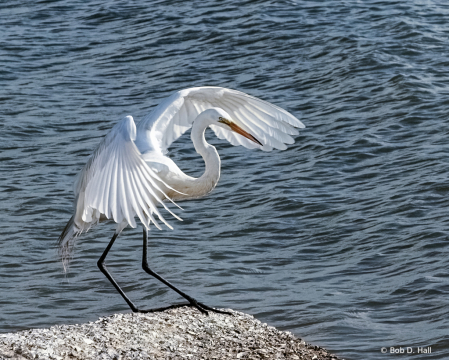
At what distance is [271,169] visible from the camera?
755 cm

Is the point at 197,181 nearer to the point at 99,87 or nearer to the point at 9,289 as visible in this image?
the point at 9,289

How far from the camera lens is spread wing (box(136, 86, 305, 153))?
507 cm

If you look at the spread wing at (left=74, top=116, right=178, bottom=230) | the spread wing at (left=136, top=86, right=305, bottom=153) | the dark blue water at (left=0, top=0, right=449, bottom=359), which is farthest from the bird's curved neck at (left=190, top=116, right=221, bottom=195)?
the dark blue water at (left=0, top=0, right=449, bottom=359)

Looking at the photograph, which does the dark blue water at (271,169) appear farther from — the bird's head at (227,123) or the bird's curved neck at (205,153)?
the bird's head at (227,123)

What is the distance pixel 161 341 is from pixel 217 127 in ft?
5.54

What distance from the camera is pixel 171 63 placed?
424 inches

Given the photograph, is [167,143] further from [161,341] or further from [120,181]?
[161,341]

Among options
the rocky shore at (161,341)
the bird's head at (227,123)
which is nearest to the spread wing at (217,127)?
the bird's head at (227,123)

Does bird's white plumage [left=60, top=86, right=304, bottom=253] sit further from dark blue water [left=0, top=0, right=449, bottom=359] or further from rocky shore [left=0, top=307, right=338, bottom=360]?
dark blue water [left=0, top=0, right=449, bottom=359]

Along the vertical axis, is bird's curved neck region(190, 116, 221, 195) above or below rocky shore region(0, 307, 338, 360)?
above

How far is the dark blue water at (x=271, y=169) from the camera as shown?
5.13 meters

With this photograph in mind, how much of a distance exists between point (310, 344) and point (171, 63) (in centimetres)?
688

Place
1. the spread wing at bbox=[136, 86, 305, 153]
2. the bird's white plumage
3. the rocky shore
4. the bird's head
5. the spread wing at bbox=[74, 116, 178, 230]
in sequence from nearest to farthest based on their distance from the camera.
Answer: the spread wing at bbox=[74, 116, 178, 230] < the rocky shore < the bird's white plumage < the bird's head < the spread wing at bbox=[136, 86, 305, 153]

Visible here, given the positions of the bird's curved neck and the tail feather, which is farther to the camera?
the tail feather
